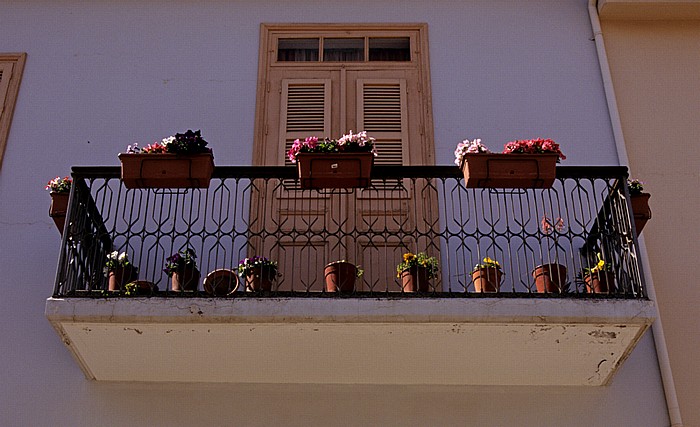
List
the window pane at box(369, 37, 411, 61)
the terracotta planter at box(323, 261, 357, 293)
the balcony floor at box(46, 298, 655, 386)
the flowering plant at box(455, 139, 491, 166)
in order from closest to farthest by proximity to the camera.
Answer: the balcony floor at box(46, 298, 655, 386), the terracotta planter at box(323, 261, 357, 293), the flowering plant at box(455, 139, 491, 166), the window pane at box(369, 37, 411, 61)

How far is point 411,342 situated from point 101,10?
4.62 metres

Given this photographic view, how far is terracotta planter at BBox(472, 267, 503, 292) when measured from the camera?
744 centimetres

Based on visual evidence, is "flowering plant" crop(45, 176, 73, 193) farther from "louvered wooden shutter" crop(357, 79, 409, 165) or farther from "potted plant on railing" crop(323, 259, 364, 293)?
"louvered wooden shutter" crop(357, 79, 409, 165)

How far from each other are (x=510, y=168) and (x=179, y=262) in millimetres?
2489

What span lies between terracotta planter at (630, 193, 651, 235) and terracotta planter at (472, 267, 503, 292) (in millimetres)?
1156

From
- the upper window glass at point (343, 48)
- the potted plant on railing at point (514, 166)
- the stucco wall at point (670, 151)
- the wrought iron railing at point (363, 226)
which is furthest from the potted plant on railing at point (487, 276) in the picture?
the upper window glass at point (343, 48)

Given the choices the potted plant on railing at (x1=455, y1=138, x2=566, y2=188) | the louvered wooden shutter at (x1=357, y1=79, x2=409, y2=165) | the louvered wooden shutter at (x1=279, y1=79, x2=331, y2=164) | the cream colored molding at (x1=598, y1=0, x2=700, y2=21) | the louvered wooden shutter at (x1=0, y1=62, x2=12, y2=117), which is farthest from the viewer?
the cream colored molding at (x1=598, y1=0, x2=700, y2=21)

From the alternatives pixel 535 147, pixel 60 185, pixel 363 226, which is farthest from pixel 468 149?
pixel 60 185

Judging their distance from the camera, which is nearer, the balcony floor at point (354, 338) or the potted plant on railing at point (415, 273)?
the balcony floor at point (354, 338)

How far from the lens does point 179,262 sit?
754 cm

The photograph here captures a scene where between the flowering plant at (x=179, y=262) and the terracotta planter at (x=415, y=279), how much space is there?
61.2 inches

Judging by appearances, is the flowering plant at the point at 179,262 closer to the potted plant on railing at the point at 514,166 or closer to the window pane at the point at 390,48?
the potted plant on railing at the point at 514,166

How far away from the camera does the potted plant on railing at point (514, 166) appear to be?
7398mm

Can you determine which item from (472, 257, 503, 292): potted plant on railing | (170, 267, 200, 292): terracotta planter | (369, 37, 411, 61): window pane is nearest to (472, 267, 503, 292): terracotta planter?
(472, 257, 503, 292): potted plant on railing
